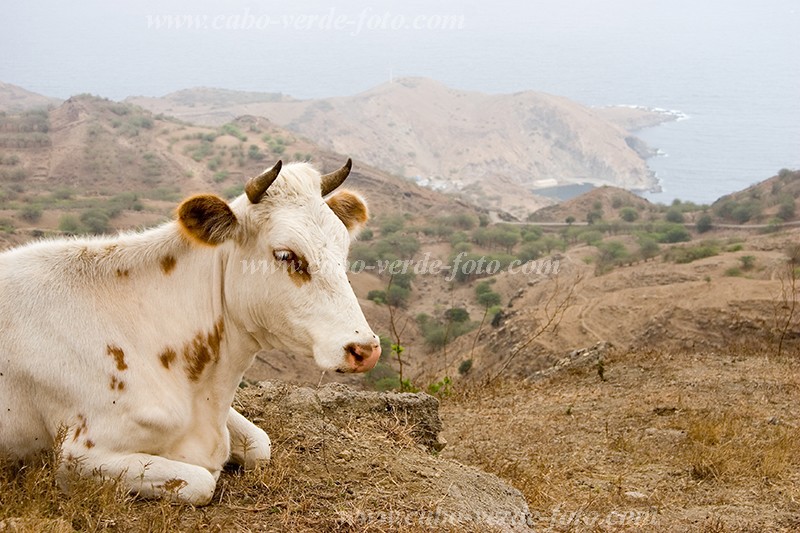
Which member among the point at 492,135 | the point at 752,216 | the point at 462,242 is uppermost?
the point at 492,135

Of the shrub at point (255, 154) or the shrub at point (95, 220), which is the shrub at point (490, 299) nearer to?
the shrub at point (95, 220)

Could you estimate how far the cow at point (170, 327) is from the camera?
4.10 meters

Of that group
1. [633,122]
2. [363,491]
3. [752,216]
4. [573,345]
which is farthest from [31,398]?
[633,122]

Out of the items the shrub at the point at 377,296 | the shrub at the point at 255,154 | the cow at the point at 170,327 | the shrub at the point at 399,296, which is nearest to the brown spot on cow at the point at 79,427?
the cow at the point at 170,327

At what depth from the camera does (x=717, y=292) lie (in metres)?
22.9

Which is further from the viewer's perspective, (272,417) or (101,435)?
(272,417)

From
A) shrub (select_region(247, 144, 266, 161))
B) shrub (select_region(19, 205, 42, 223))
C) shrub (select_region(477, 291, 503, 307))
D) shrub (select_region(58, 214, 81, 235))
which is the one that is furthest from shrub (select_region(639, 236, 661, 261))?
shrub (select_region(247, 144, 266, 161))

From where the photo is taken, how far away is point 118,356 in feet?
13.9

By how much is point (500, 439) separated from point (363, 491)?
4.33 m

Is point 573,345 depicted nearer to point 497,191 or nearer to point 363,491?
point 363,491

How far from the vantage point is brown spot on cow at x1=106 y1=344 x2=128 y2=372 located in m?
4.21

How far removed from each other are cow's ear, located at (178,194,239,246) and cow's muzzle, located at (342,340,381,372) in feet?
3.30

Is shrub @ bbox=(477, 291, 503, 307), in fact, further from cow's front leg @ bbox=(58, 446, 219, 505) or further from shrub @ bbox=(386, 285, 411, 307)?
cow's front leg @ bbox=(58, 446, 219, 505)

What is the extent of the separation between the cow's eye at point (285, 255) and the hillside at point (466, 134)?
11148 centimetres
